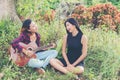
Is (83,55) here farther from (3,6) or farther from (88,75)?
(3,6)

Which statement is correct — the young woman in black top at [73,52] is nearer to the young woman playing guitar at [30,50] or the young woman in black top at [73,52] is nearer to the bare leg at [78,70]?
the bare leg at [78,70]

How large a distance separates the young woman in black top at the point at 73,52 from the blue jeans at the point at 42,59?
0.38ft

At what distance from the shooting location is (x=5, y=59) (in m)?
10.2

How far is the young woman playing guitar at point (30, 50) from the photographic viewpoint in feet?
32.1

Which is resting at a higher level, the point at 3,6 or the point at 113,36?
the point at 3,6

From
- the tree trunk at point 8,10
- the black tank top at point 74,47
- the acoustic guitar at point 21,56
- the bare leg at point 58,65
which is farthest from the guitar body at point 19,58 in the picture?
the tree trunk at point 8,10

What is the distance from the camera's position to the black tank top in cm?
982

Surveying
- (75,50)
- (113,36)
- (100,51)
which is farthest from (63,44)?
(113,36)

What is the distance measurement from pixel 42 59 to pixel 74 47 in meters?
0.71

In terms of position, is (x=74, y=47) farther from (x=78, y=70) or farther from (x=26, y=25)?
(x=26, y=25)

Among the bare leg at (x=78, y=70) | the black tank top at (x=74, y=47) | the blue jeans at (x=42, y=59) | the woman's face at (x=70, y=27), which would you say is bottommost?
the bare leg at (x=78, y=70)

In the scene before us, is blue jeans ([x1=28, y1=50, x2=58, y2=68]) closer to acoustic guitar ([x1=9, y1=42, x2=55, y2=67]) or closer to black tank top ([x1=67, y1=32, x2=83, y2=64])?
acoustic guitar ([x1=9, y1=42, x2=55, y2=67])

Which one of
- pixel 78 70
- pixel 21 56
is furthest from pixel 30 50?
pixel 78 70

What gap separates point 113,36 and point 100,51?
127 centimetres
